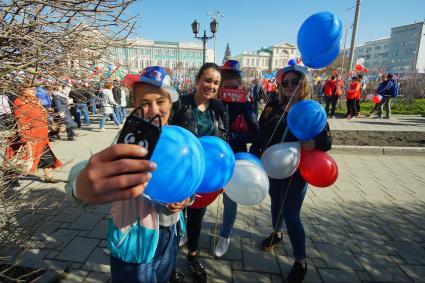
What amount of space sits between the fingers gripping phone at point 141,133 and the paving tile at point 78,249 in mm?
2523

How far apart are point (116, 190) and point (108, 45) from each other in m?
1.57

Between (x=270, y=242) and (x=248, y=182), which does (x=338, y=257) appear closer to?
(x=270, y=242)

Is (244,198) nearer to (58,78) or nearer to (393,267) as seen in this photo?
(58,78)

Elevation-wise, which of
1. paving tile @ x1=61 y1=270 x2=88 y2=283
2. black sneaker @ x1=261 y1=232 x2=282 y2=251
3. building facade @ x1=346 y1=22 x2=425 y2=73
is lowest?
paving tile @ x1=61 y1=270 x2=88 y2=283

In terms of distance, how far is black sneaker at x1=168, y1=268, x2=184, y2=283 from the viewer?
240 centimetres

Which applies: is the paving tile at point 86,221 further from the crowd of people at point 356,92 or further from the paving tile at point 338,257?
the crowd of people at point 356,92

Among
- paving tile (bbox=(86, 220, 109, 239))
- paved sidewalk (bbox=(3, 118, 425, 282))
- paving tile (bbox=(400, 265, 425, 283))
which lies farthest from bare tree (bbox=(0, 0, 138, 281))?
paving tile (bbox=(400, 265, 425, 283))

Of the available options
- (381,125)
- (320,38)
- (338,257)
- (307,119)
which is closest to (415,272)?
(338,257)

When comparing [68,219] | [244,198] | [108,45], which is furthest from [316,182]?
[68,219]

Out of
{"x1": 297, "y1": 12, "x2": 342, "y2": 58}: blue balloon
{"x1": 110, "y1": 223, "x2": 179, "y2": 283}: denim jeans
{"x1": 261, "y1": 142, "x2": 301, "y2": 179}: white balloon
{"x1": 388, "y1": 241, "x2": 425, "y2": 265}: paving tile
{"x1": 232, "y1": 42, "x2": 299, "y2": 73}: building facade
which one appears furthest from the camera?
{"x1": 232, "y1": 42, "x2": 299, "y2": 73}: building facade

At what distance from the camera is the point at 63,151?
6863 mm

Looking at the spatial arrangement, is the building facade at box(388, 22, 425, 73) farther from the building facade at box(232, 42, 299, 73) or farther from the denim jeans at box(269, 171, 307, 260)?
the denim jeans at box(269, 171, 307, 260)

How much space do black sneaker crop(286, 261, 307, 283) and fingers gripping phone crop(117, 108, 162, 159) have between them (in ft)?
7.54

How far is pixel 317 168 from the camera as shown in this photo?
7.30ft
